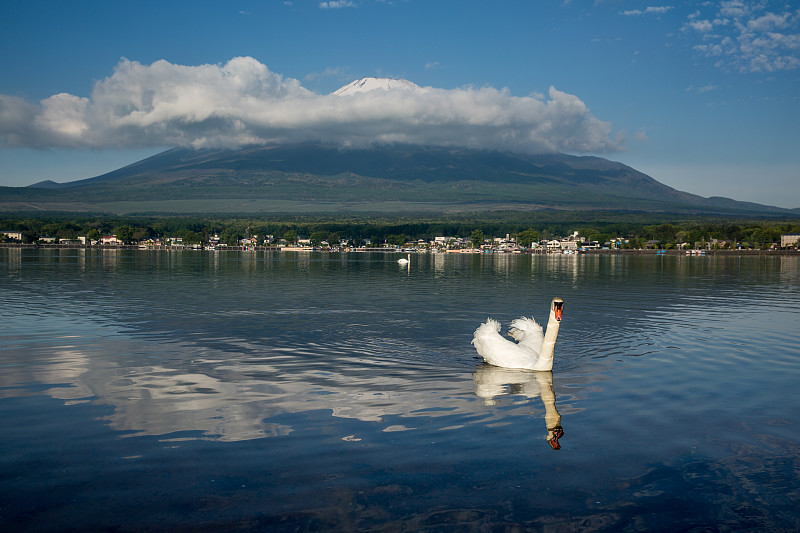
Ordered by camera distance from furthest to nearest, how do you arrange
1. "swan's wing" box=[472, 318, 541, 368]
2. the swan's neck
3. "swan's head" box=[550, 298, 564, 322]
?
"swan's wing" box=[472, 318, 541, 368] < the swan's neck < "swan's head" box=[550, 298, 564, 322]

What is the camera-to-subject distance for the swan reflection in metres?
14.1

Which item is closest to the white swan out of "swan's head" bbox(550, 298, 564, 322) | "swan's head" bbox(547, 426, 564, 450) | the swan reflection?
"swan's head" bbox(550, 298, 564, 322)

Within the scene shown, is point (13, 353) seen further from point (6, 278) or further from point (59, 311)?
point (6, 278)

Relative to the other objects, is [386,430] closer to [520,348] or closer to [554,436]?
[554,436]

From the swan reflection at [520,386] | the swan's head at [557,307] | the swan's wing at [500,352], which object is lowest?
the swan reflection at [520,386]

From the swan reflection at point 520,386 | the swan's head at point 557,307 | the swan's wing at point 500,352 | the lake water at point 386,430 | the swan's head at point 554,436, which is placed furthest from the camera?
the swan's wing at point 500,352

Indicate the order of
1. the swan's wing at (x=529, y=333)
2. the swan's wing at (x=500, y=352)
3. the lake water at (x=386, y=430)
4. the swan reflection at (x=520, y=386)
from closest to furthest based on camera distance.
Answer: the lake water at (x=386, y=430)
the swan reflection at (x=520, y=386)
the swan's wing at (x=500, y=352)
the swan's wing at (x=529, y=333)

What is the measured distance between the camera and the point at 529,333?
2228 cm

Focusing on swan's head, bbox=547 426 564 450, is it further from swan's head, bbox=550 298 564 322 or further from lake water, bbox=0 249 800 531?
swan's head, bbox=550 298 564 322

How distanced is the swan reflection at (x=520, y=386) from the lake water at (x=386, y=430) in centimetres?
10

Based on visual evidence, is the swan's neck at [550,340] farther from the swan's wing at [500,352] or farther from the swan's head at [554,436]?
the swan's head at [554,436]

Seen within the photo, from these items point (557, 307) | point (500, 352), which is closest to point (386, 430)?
point (557, 307)

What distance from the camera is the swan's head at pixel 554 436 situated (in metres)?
12.1

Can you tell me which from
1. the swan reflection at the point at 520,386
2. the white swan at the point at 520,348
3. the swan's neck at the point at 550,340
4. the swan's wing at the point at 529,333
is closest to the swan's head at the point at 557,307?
the white swan at the point at 520,348
